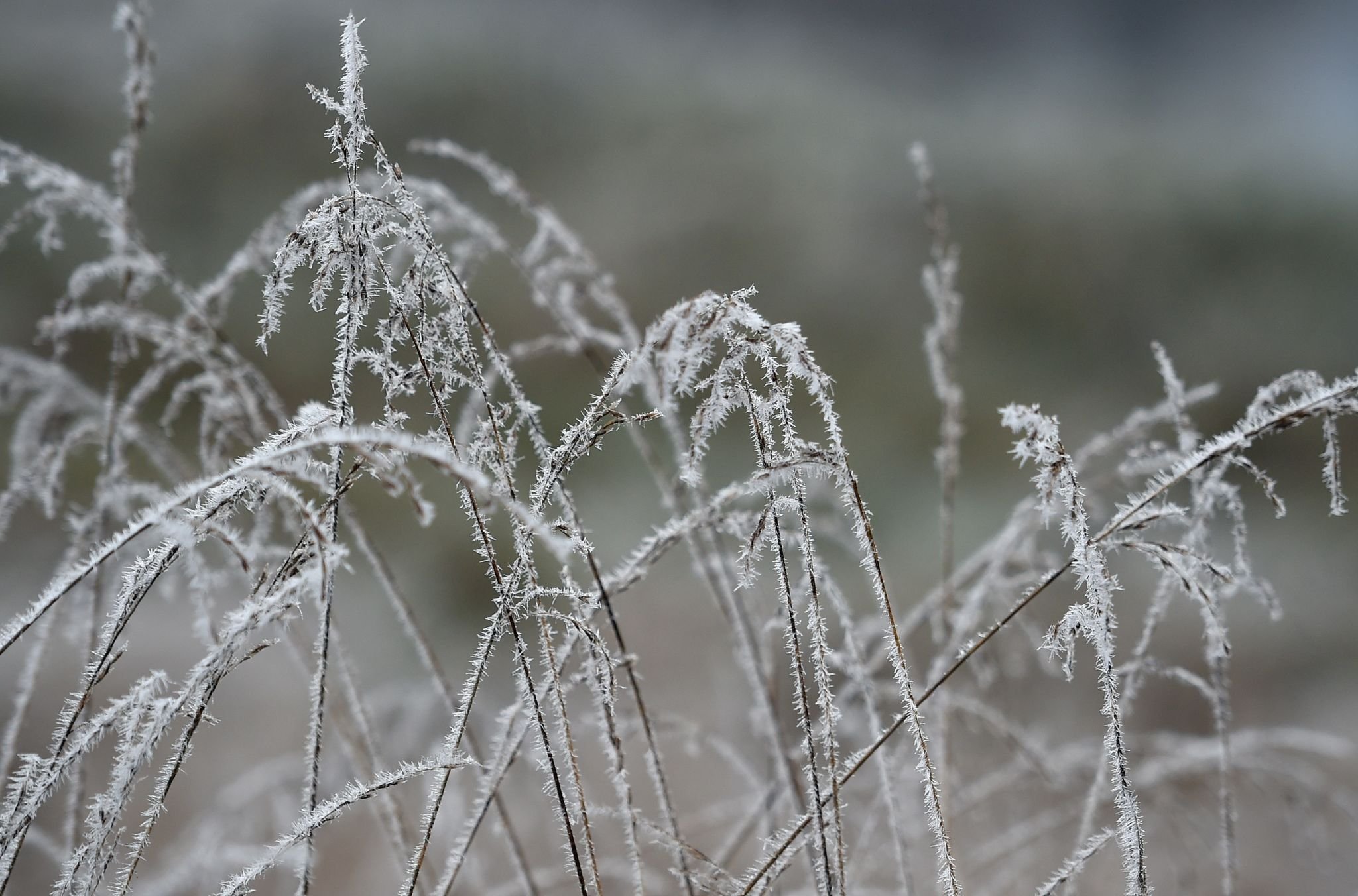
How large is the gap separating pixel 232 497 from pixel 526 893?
44cm

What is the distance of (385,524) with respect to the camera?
11.3 feet

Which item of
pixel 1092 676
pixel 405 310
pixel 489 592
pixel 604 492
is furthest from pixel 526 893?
pixel 604 492

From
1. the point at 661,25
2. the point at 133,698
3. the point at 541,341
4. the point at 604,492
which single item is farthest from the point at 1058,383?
the point at 133,698

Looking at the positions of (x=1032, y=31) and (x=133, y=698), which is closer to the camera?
(x=133, y=698)

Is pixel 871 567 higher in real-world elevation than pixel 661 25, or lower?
lower

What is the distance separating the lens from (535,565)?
3.17 feet

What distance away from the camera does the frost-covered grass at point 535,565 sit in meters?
0.49

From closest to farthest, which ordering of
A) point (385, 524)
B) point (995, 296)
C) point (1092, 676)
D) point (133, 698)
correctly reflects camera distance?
point (133, 698) → point (1092, 676) → point (385, 524) → point (995, 296)

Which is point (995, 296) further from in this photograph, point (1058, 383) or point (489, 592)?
point (489, 592)

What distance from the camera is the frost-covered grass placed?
49cm

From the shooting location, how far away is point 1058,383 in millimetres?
3619

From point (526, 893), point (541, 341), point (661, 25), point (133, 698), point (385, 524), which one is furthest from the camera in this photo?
point (661, 25)

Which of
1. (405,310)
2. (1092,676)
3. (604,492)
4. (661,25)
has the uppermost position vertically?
(661,25)

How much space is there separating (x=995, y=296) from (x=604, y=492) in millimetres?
1965
